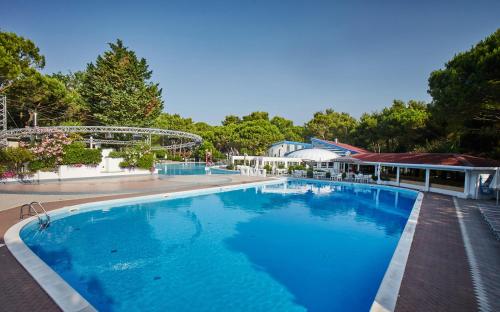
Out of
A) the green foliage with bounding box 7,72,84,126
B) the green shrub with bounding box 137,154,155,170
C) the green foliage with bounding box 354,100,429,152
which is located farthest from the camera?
the green foliage with bounding box 354,100,429,152

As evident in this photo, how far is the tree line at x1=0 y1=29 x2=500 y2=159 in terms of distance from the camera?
1307 centimetres

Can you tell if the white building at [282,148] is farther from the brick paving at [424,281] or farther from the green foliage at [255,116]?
the brick paving at [424,281]

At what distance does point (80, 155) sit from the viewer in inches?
786

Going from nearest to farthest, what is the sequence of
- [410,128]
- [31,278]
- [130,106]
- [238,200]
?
[31,278] → [238,200] → [410,128] → [130,106]

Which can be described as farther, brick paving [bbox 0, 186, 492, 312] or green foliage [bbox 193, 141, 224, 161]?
green foliage [bbox 193, 141, 224, 161]

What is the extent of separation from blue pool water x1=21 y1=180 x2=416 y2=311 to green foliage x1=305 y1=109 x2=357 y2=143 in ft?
115

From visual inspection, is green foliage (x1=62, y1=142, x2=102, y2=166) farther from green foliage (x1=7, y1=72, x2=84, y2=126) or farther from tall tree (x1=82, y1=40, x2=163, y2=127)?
tall tree (x1=82, y1=40, x2=163, y2=127)

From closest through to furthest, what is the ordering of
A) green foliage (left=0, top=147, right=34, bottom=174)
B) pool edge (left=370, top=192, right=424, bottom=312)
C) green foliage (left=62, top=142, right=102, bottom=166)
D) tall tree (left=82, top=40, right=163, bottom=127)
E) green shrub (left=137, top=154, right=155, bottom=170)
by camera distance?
pool edge (left=370, top=192, right=424, bottom=312)
green foliage (left=0, top=147, right=34, bottom=174)
green foliage (left=62, top=142, right=102, bottom=166)
green shrub (left=137, top=154, right=155, bottom=170)
tall tree (left=82, top=40, right=163, bottom=127)

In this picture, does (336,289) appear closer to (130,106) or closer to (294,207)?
(294,207)

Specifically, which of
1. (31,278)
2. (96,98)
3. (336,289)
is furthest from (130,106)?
(336,289)

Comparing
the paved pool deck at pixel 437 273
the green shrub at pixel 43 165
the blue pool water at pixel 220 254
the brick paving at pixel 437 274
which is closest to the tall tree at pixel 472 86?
the paved pool deck at pixel 437 273

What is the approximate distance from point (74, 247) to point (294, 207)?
33.1 feet

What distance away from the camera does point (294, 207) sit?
47.0 ft

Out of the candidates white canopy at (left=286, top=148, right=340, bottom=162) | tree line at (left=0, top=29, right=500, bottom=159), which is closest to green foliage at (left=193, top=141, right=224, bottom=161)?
tree line at (left=0, top=29, right=500, bottom=159)
